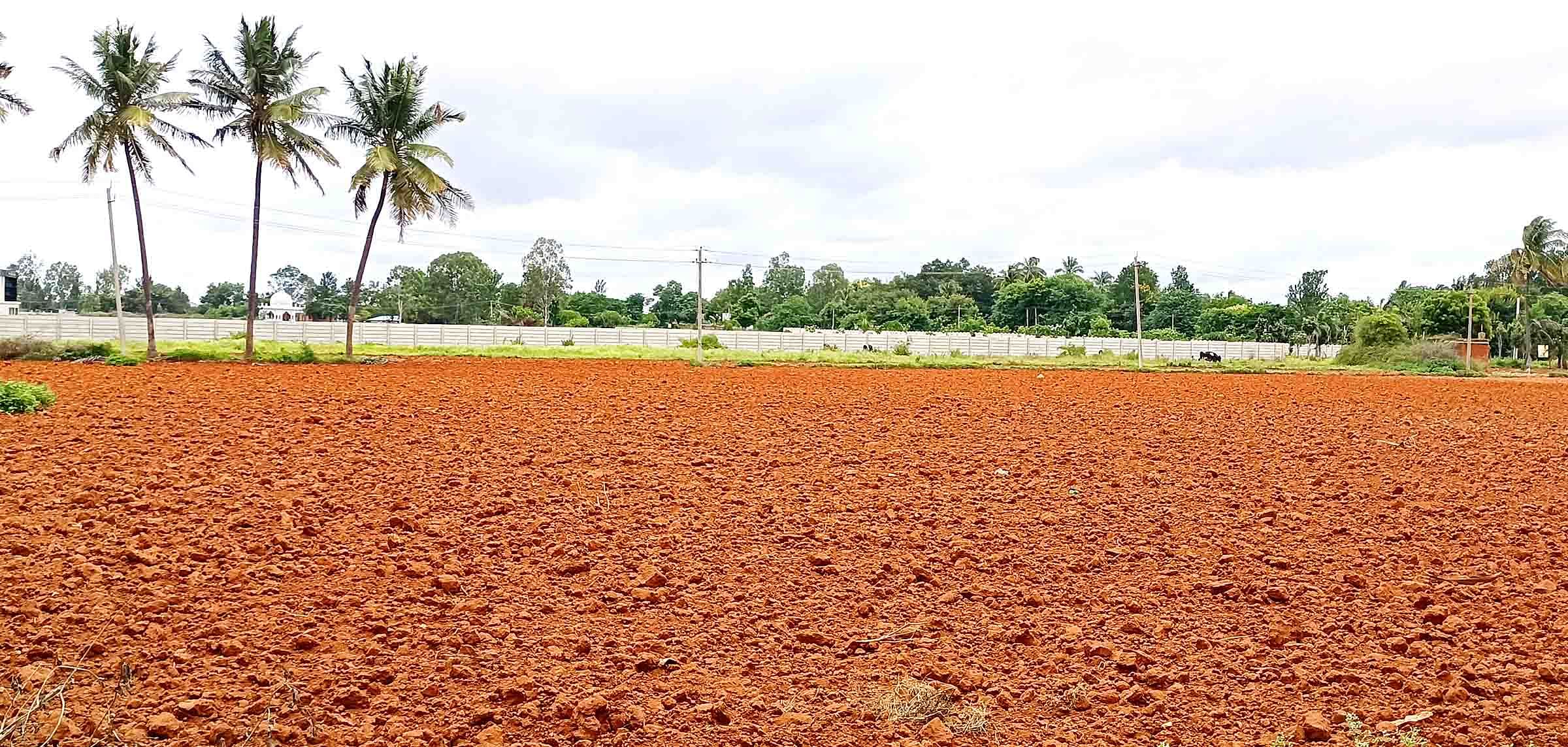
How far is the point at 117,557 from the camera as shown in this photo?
593 cm

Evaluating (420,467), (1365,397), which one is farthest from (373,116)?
(1365,397)

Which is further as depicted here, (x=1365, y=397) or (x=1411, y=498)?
(x=1365, y=397)

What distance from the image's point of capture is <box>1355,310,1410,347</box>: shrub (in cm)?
4538

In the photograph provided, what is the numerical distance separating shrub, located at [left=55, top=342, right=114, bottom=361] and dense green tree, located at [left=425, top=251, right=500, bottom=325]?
2130 inches

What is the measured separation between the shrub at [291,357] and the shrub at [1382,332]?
42.8 meters

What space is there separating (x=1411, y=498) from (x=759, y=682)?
6494 millimetres

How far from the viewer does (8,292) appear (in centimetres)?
7075

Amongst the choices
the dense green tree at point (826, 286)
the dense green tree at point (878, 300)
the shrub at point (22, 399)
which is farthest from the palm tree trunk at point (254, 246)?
the dense green tree at point (826, 286)

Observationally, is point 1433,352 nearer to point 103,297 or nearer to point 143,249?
point 143,249

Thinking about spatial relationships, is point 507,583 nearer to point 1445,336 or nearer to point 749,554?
point 749,554

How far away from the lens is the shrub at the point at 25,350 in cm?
2395

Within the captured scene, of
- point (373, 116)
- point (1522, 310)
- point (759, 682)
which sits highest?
point (373, 116)

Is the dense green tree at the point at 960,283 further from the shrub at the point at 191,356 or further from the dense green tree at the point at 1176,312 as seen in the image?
the shrub at the point at 191,356

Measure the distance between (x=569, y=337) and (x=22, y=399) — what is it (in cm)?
4580
